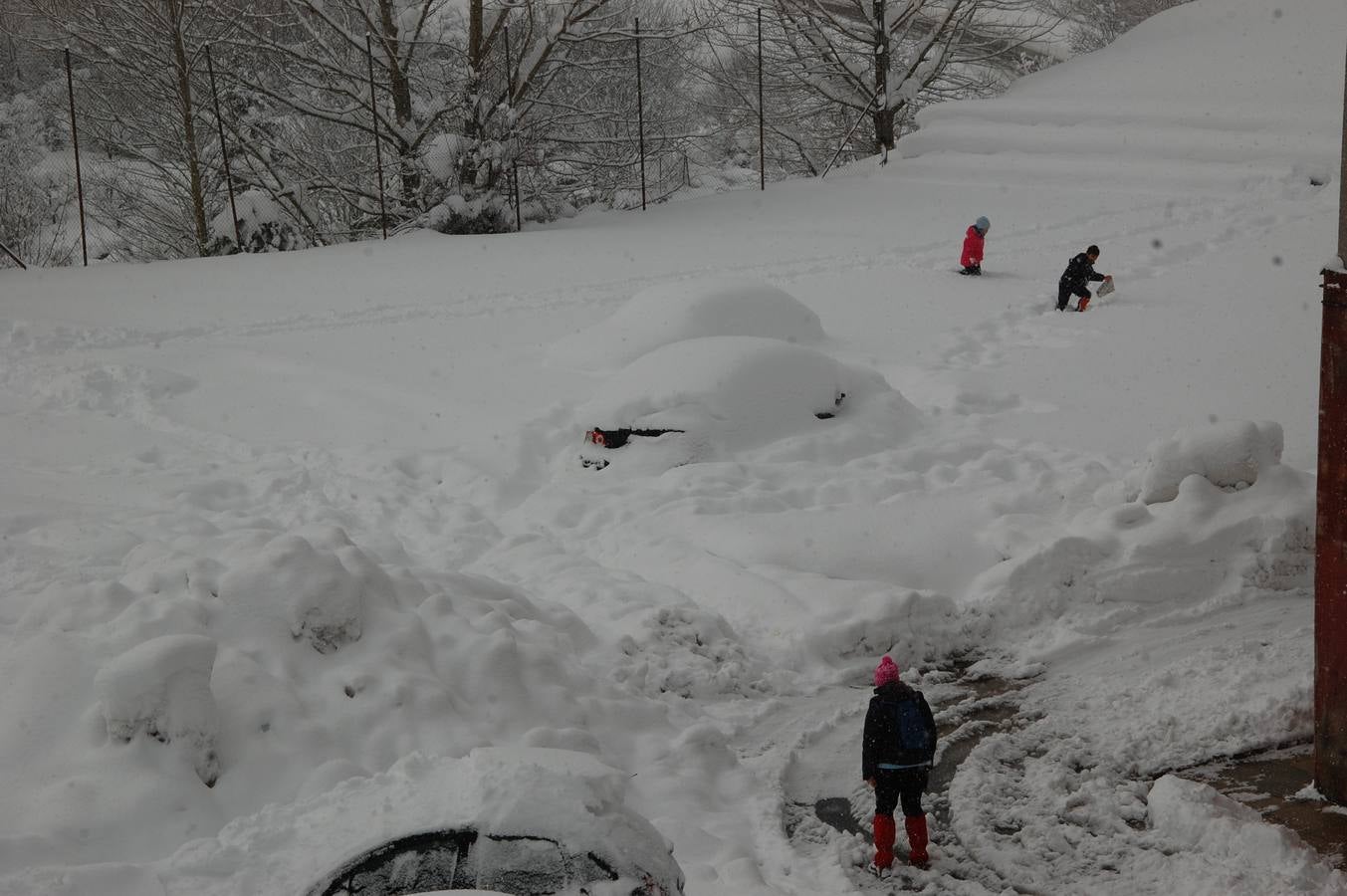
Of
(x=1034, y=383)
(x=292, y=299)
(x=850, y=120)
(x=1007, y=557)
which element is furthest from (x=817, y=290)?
(x=850, y=120)

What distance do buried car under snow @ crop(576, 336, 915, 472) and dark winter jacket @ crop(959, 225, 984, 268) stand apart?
19.2ft

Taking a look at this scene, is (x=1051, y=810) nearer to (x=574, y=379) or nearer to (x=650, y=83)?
(x=574, y=379)

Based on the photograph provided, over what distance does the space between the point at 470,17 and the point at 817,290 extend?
10898mm

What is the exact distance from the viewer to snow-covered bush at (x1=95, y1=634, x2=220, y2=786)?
567cm

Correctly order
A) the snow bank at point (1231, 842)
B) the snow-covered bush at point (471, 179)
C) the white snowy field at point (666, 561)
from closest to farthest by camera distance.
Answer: the snow bank at point (1231, 842) → the white snowy field at point (666, 561) → the snow-covered bush at point (471, 179)

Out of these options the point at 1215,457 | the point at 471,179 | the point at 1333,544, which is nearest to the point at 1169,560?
the point at 1215,457

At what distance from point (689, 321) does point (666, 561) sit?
14.1 ft

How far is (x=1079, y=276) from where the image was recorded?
14.7 meters

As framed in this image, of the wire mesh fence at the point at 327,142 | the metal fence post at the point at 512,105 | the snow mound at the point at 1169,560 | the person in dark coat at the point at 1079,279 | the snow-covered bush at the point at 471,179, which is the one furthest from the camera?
the wire mesh fence at the point at 327,142

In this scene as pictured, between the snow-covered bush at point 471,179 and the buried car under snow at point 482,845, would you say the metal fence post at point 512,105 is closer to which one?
the snow-covered bush at point 471,179

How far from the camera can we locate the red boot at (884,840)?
575 cm

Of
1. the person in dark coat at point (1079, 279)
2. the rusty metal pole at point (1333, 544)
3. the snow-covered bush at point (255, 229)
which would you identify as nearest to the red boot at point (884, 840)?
the rusty metal pole at point (1333, 544)

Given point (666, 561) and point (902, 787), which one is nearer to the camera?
point (902, 787)

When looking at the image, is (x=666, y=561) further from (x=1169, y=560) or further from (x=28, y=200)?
(x=28, y=200)
